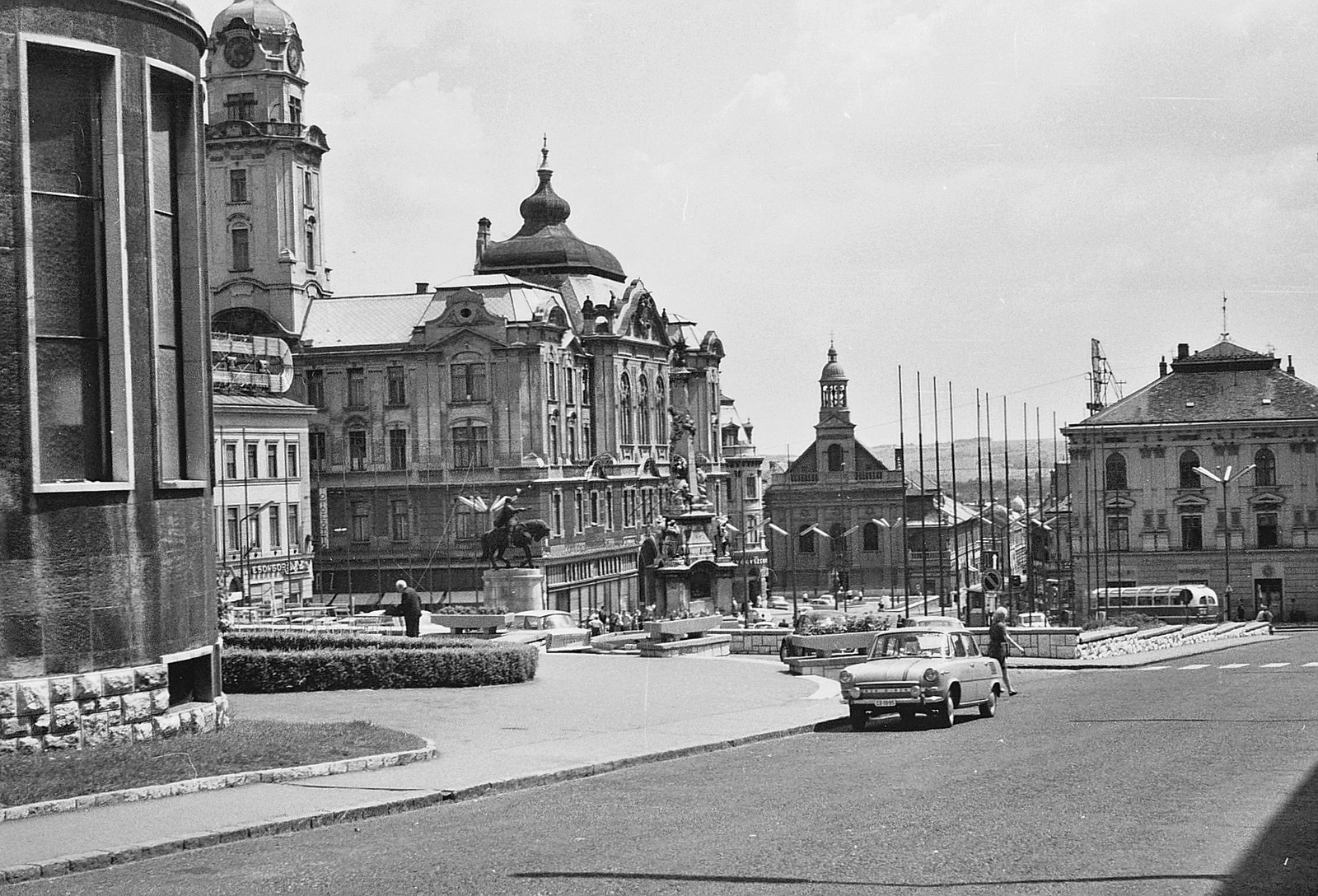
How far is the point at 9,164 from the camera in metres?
20.8

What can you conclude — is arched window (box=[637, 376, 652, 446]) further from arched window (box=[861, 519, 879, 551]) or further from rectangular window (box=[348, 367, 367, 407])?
arched window (box=[861, 519, 879, 551])

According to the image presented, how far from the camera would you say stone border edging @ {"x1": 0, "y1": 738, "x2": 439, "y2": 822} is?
17.7 meters

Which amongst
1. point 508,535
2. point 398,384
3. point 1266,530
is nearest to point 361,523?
point 398,384

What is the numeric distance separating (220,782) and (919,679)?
35.4 ft

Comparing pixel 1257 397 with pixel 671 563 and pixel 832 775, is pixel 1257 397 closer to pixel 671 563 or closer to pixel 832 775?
pixel 671 563

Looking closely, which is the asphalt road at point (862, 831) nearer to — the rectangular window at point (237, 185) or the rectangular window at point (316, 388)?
the rectangular window at point (237, 185)

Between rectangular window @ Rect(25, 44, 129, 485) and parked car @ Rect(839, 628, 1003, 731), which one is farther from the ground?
rectangular window @ Rect(25, 44, 129, 485)

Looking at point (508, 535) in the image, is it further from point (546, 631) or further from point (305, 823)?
point (305, 823)

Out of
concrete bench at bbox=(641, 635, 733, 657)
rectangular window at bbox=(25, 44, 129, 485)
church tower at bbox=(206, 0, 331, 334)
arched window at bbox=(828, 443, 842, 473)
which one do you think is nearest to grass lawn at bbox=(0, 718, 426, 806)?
rectangular window at bbox=(25, 44, 129, 485)

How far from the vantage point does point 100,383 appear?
70.7ft

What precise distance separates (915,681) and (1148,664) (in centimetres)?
1985

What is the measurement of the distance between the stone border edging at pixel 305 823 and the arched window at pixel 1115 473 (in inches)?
2985

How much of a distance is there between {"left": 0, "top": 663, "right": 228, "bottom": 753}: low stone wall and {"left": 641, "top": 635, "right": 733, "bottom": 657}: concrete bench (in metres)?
20.7

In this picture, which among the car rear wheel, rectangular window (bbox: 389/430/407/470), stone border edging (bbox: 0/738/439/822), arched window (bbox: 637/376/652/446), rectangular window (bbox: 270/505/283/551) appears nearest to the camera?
stone border edging (bbox: 0/738/439/822)
